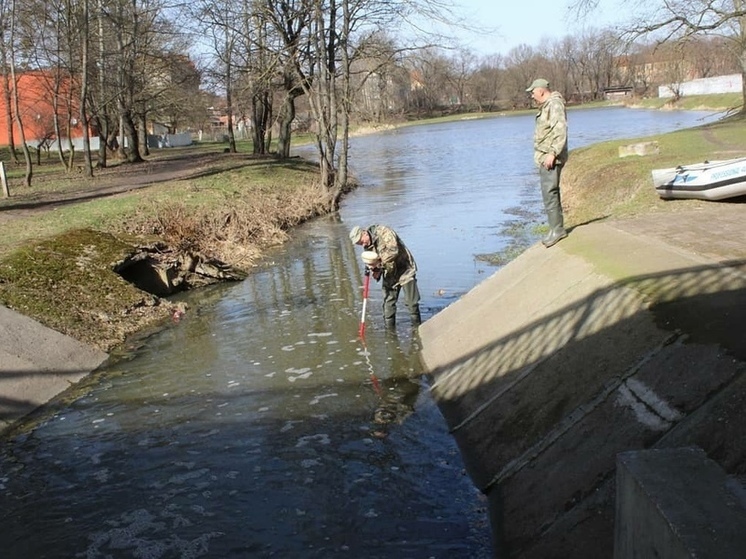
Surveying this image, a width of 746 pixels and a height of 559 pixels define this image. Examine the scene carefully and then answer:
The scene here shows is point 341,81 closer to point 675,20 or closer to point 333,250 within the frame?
point 333,250

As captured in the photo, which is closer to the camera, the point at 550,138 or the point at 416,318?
the point at 550,138

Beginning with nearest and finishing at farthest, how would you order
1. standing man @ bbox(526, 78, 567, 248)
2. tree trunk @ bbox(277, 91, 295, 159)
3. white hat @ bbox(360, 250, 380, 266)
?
standing man @ bbox(526, 78, 567, 248)
white hat @ bbox(360, 250, 380, 266)
tree trunk @ bbox(277, 91, 295, 159)

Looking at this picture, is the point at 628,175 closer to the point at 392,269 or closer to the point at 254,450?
the point at 392,269

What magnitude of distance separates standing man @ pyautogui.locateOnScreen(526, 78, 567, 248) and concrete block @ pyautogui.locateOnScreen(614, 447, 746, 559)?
6992 millimetres

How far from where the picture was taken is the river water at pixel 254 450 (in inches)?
237

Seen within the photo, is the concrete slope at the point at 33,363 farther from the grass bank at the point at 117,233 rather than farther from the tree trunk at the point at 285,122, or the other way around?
the tree trunk at the point at 285,122

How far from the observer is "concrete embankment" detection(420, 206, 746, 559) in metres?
4.70

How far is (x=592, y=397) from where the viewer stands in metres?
5.96

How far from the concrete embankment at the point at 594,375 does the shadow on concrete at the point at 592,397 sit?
0.04 feet

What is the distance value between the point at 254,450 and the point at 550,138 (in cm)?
542

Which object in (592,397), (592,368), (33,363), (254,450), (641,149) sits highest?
(641,149)

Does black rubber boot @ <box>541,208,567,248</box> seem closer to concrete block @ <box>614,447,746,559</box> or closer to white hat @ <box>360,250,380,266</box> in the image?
white hat @ <box>360,250,380,266</box>

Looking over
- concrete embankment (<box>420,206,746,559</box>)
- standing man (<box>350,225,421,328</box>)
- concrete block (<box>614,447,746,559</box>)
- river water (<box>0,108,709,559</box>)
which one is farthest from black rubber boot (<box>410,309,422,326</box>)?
concrete block (<box>614,447,746,559</box>)

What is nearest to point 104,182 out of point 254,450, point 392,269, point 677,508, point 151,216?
point 151,216
